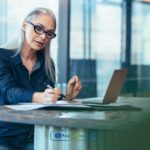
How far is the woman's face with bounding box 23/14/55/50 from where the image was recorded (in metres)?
2.03

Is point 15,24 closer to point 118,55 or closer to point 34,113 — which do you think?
point 118,55

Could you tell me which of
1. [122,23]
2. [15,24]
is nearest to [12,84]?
[15,24]

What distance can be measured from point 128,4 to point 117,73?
3541mm

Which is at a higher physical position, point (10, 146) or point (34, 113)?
point (34, 113)

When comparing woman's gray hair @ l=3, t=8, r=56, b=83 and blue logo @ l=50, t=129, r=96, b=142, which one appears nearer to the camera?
blue logo @ l=50, t=129, r=96, b=142

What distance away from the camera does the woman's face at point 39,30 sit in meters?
2.03

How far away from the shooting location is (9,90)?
196cm

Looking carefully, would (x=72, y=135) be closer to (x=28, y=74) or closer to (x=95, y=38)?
(x=28, y=74)

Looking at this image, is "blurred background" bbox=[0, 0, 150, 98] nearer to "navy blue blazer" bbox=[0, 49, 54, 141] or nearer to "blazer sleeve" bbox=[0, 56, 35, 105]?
"navy blue blazer" bbox=[0, 49, 54, 141]

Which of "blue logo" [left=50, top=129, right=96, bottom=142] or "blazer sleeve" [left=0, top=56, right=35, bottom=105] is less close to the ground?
"blazer sleeve" [left=0, top=56, right=35, bottom=105]

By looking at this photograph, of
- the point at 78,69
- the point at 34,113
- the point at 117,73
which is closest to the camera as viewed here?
the point at 34,113

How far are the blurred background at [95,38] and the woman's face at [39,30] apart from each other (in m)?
1.88

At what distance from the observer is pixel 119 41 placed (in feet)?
16.4

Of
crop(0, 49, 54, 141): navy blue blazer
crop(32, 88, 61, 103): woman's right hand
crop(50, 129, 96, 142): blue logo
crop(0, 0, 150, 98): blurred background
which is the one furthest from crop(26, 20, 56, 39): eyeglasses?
crop(0, 0, 150, 98): blurred background
